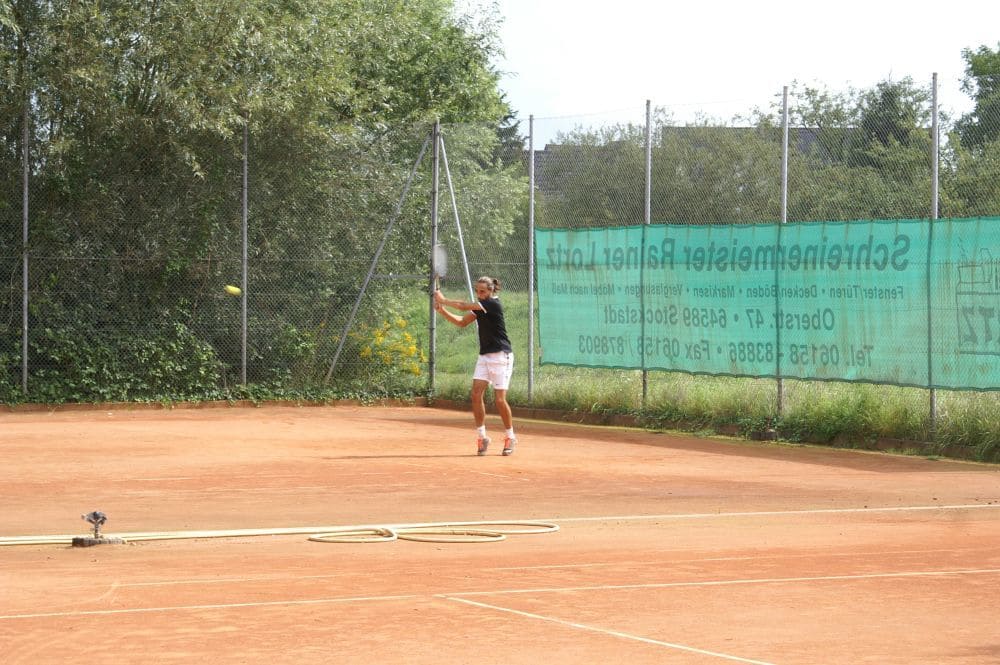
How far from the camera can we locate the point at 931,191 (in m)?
15.5

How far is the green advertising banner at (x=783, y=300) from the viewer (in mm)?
15164

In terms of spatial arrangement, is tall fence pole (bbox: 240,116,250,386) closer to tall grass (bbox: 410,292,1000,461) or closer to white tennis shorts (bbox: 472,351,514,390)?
tall grass (bbox: 410,292,1000,461)

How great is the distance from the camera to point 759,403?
17.6 metres

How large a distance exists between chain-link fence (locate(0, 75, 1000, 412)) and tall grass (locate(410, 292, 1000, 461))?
1.18m

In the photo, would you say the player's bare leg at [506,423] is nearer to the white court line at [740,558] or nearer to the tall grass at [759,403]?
the tall grass at [759,403]

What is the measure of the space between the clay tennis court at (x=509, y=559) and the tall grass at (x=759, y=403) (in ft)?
2.01

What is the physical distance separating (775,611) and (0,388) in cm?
1576

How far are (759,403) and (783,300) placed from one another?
1263 mm

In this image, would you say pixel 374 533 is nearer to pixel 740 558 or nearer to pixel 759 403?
pixel 740 558

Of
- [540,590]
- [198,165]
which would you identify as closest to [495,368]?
[198,165]

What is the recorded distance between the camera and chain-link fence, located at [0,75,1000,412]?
20.1 m

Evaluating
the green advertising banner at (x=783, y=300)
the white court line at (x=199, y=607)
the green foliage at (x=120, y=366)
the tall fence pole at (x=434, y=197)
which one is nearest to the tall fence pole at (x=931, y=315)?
the green advertising banner at (x=783, y=300)

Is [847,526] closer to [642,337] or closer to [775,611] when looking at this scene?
[775,611]

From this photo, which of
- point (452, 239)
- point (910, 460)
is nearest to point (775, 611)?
point (910, 460)
